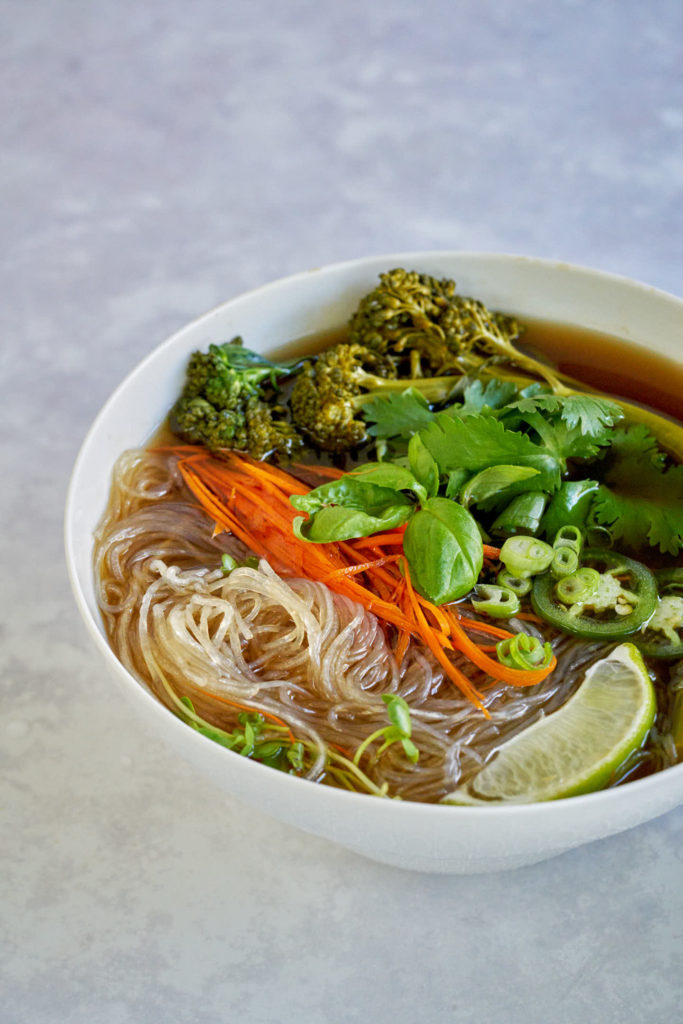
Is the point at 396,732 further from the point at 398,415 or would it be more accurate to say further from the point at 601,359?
the point at 601,359

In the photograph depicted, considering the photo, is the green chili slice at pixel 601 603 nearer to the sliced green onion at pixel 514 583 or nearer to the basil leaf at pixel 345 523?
the sliced green onion at pixel 514 583

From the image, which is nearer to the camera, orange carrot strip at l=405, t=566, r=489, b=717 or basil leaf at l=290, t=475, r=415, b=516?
orange carrot strip at l=405, t=566, r=489, b=717

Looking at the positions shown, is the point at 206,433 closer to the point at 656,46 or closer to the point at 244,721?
the point at 244,721

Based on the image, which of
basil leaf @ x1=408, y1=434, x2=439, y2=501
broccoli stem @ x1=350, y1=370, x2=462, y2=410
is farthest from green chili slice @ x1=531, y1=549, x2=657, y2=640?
broccoli stem @ x1=350, y1=370, x2=462, y2=410

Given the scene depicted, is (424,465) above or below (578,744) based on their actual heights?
above

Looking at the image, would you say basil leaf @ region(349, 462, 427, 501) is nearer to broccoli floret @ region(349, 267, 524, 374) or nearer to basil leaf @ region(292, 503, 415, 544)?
basil leaf @ region(292, 503, 415, 544)

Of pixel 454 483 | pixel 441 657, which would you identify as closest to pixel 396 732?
pixel 441 657
